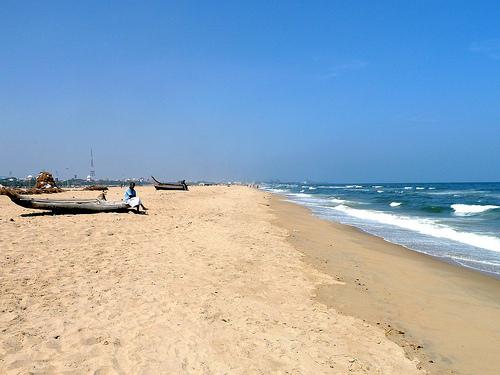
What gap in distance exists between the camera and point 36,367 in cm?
388

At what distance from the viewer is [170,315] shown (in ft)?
17.6

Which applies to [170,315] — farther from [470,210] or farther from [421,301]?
[470,210]

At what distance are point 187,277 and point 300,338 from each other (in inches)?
116

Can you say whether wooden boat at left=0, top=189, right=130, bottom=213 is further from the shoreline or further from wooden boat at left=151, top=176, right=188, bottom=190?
wooden boat at left=151, top=176, right=188, bottom=190

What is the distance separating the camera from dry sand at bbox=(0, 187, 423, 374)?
165 inches

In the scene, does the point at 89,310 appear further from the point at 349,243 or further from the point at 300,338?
the point at 349,243

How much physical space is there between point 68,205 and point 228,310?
11717 millimetres

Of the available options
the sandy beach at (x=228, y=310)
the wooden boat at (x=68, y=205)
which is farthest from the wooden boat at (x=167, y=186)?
the sandy beach at (x=228, y=310)

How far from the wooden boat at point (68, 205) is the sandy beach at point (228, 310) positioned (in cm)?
455

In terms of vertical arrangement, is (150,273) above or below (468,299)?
above

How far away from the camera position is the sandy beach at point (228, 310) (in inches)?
169

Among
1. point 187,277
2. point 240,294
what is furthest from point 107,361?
point 187,277

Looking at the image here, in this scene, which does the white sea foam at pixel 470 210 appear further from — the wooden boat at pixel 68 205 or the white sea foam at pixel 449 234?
the wooden boat at pixel 68 205

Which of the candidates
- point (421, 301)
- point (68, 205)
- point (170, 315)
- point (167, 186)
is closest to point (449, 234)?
point (421, 301)
